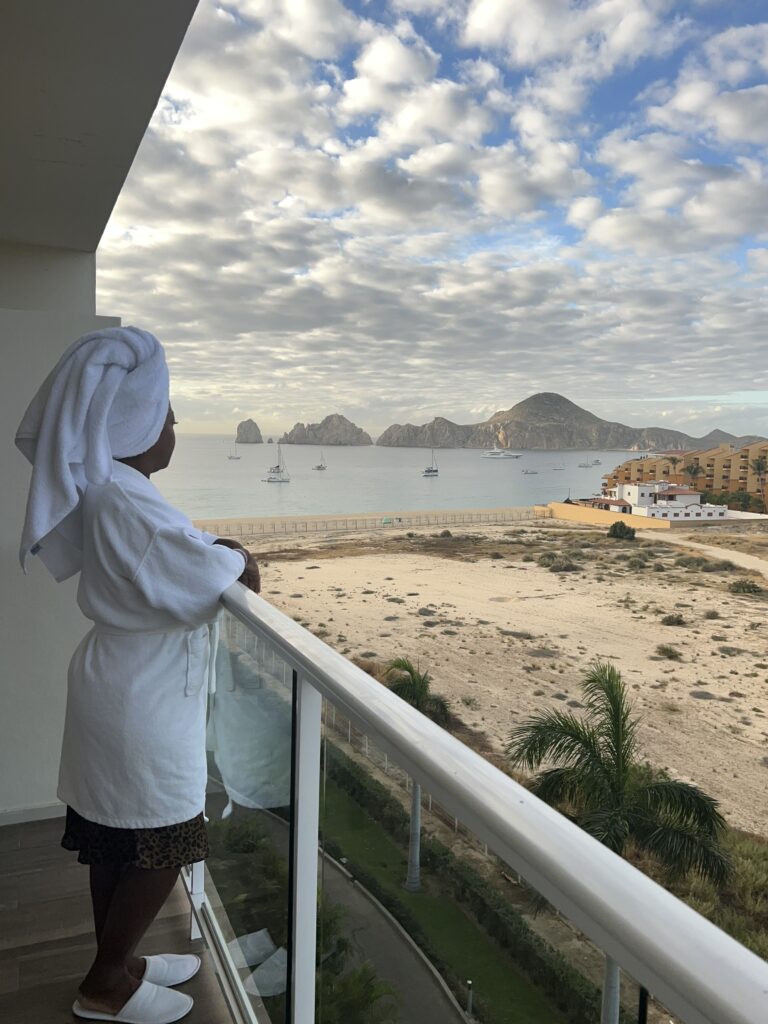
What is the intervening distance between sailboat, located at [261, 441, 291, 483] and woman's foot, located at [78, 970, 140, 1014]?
1926 inches


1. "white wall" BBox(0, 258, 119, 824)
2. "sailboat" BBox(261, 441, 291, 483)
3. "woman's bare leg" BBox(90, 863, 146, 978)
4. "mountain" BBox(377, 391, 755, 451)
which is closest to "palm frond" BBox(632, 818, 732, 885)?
"white wall" BBox(0, 258, 119, 824)

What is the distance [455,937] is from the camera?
1.86ft

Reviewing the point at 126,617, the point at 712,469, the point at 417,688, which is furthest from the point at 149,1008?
the point at 712,469

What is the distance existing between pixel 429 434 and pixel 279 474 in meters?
11.0

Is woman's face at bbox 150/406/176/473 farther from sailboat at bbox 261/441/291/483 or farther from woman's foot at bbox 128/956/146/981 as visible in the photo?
sailboat at bbox 261/441/291/483

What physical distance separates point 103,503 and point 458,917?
67cm

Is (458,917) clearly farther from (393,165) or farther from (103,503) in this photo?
(393,165)

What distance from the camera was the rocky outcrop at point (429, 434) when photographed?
2133 inches

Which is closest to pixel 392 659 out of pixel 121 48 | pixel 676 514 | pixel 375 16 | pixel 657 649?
pixel 657 649

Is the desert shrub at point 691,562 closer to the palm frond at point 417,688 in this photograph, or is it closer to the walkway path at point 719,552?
the walkway path at point 719,552

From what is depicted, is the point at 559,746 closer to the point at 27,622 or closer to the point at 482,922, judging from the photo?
the point at 27,622

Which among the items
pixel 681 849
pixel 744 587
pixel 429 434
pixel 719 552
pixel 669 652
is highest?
pixel 429 434

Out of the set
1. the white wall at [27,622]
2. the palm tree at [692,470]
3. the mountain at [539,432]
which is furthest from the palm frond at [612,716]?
the mountain at [539,432]

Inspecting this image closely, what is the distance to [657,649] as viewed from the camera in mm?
28547
